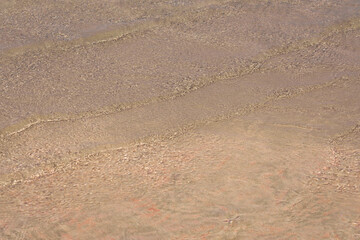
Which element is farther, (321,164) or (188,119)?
(188,119)

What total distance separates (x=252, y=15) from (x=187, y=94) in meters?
0.77

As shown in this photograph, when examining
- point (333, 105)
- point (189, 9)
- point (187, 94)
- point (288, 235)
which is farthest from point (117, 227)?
point (189, 9)

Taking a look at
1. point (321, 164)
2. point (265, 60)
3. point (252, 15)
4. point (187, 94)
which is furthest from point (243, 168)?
point (252, 15)

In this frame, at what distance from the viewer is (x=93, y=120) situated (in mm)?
2129

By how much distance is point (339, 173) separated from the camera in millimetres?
1828

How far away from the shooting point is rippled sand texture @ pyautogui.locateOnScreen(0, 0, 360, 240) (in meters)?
1.66

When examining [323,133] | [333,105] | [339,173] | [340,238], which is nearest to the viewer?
[340,238]

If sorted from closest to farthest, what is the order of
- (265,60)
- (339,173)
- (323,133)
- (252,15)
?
(339,173) < (323,133) < (265,60) < (252,15)

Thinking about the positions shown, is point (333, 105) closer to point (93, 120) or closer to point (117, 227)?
point (93, 120)

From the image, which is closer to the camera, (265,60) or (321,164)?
(321,164)

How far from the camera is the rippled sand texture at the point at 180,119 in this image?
166 centimetres

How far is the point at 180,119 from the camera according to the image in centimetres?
215

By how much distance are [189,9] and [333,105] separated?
0.97 meters

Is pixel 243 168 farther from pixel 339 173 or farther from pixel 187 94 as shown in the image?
pixel 187 94
